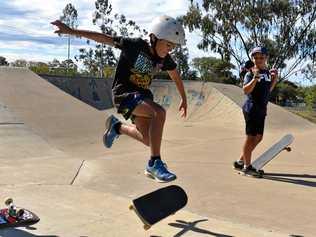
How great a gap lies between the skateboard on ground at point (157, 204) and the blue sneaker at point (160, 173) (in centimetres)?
10

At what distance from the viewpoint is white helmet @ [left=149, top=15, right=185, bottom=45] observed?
13.4 feet

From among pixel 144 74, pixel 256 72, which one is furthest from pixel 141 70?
pixel 256 72

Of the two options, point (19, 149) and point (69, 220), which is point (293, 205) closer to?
point (69, 220)

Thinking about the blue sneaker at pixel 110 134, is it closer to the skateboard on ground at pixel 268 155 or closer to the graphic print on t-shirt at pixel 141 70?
the graphic print on t-shirt at pixel 141 70

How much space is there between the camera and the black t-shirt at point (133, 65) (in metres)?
4.24

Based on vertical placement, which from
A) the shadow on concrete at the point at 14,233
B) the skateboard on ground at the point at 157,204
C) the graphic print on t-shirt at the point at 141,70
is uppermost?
the graphic print on t-shirt at the point at 141,70

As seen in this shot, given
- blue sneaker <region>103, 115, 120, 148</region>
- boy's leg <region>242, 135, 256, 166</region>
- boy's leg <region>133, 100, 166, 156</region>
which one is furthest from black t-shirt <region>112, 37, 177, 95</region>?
boy's leg <region>242, 135, 256, 166</region>

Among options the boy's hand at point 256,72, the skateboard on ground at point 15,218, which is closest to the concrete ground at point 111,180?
the skateboard on ground at point 15,218

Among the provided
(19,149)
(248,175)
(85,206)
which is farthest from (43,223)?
(19,149)

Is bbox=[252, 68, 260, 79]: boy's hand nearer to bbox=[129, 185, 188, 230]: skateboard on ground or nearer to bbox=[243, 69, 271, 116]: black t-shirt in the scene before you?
bbox=[243, 69, 271, 116]: black t-shirt

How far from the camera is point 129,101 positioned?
416 centimetres

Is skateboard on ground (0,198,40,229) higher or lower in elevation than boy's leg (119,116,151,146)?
lower

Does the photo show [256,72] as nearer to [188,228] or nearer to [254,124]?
[254,124]

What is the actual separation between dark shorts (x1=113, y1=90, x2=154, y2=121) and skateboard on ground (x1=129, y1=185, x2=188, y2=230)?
0.76m
